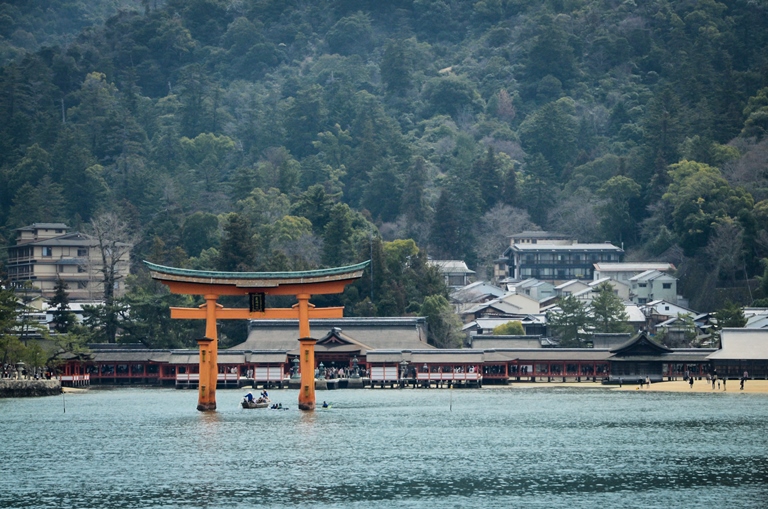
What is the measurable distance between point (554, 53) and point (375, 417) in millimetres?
129317

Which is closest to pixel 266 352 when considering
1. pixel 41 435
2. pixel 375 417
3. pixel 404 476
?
pixel 375 417

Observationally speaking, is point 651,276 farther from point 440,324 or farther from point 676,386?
point 676,386

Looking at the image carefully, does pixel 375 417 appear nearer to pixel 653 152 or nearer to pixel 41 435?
pixel 41 435

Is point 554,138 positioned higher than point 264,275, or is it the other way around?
point 554,138

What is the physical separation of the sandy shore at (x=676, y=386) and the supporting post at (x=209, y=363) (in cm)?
2866

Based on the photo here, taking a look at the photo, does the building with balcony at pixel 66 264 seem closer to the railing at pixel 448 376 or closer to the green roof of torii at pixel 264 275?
the railing at pixel 448 376

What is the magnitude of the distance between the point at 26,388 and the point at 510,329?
41.6 m

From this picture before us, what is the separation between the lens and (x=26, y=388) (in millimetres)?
80062

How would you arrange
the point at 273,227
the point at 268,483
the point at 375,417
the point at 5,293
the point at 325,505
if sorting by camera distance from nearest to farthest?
1. the point at 325,505
2. the point at 268,483
3. the point at 375,417
4. the point at 5,293
5. the point at 273,227

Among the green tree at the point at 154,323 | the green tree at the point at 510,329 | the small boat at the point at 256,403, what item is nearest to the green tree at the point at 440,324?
the green tree at the point at 510,329

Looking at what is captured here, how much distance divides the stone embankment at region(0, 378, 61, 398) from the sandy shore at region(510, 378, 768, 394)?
30.1 m

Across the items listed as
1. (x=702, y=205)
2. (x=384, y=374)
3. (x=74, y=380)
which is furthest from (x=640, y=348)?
(x=74, y=380)

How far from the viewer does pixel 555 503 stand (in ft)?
128

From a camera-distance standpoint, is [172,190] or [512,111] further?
[512,111]
